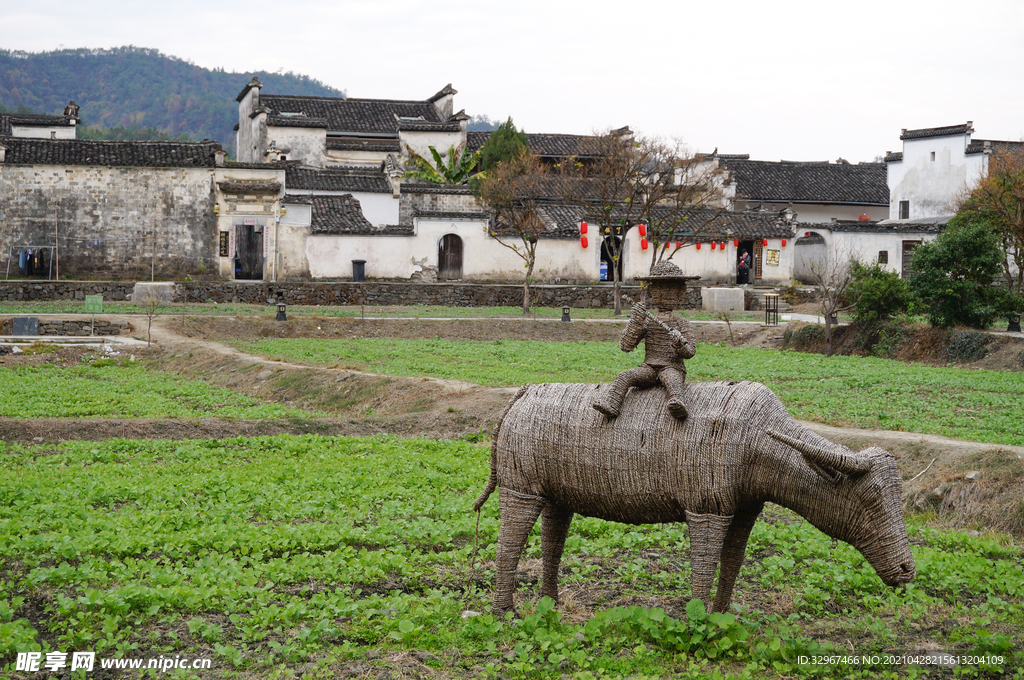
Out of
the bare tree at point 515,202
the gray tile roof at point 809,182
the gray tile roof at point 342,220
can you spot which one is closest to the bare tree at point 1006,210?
the bare tree at point 515,202

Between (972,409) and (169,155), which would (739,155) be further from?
(972,409)

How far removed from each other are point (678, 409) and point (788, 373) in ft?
43.8

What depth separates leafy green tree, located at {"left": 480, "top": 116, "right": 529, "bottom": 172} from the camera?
Answer: 42844mm

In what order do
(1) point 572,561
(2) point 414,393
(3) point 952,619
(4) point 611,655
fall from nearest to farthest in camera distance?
(4) point 611,655 → (3) point 952,619 → (1) point 572,561 → (2) point 414,393

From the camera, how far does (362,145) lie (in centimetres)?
4359

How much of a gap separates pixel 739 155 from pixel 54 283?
34544 millimetres

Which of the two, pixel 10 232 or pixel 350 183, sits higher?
pixel 350 183

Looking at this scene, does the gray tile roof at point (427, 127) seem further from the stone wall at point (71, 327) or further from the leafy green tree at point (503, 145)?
the stone wall at point (71, 327)

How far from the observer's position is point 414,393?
15.5 metres

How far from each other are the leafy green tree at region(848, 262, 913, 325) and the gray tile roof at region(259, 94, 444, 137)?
26.3m

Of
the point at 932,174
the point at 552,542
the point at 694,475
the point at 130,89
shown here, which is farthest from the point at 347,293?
the point at 130,89

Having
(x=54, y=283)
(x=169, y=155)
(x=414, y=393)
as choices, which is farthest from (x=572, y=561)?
(x=169, y=155)

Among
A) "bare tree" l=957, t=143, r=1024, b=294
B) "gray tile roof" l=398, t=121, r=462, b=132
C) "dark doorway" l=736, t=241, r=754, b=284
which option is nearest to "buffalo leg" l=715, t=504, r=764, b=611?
"bare tree" l=957, t=143, r=1024, b=294

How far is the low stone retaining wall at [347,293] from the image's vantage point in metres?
31.7
